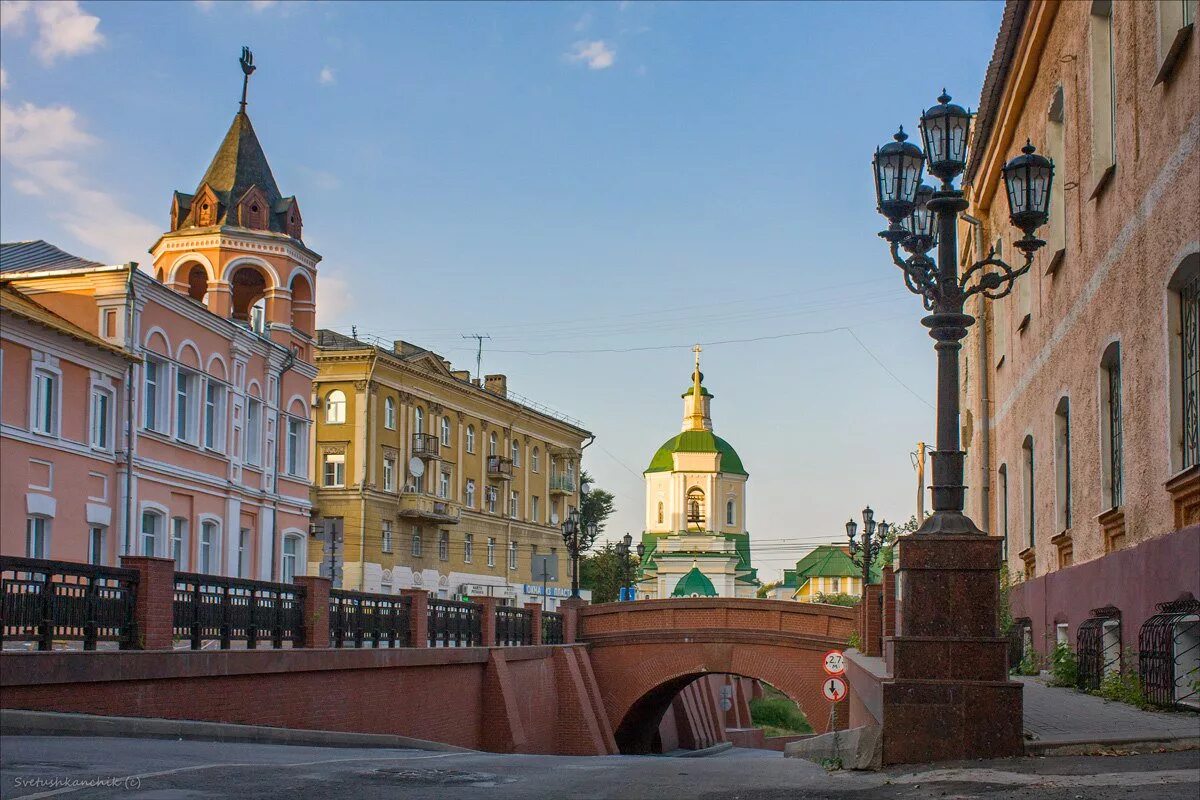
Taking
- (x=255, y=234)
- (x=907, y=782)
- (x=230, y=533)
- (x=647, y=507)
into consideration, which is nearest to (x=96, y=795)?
(x=907, y=782)

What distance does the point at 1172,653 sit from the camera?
37.1 feet

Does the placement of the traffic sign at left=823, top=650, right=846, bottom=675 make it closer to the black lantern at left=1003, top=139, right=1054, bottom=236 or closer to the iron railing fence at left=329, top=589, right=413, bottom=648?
the iron railing fence at left=329, top=589, right=413, bottom=648

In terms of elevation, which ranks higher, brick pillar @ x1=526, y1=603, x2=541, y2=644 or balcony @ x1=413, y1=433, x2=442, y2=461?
balcony @ x1=413, y1=433, x2=442, y2=461

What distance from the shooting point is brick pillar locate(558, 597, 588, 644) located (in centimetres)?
3538

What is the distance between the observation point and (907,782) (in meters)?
9.01

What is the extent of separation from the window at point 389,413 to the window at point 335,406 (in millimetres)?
1737

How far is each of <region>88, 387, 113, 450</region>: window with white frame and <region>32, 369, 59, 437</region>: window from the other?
1136 millimetres

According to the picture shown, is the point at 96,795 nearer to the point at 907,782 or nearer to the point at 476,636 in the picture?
the point at 907,782

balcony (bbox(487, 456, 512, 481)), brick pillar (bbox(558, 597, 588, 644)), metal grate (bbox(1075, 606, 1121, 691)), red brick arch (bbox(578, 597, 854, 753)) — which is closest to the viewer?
metal grate (bbox(1075, 606, 1121, 691))

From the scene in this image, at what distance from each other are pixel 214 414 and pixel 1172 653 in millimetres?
24026

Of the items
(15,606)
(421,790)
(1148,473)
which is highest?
(1148,473)

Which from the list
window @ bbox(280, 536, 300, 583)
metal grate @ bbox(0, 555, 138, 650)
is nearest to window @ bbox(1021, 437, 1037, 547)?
metal grate @ bbox(0, 555, 138, 650)

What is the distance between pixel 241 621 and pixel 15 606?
4456 millimetres

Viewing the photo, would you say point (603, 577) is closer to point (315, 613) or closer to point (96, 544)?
point (96, 544)
